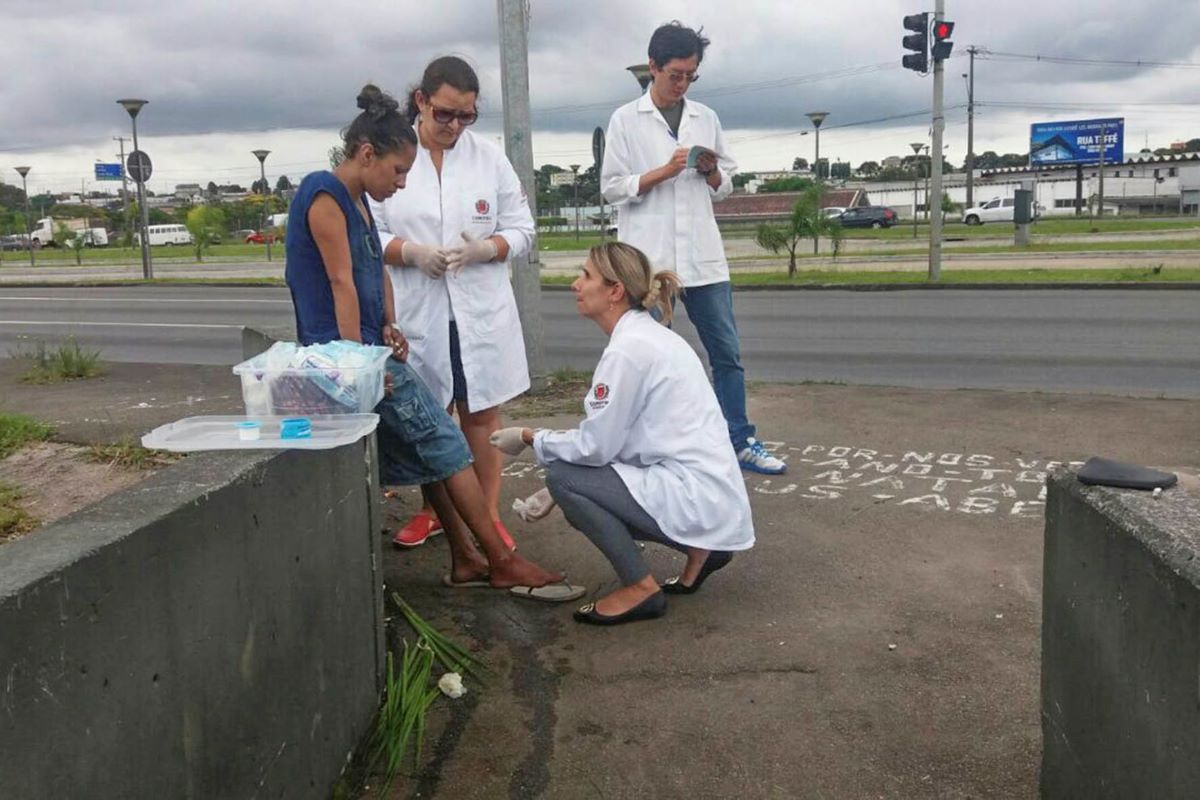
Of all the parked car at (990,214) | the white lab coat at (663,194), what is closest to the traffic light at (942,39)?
the white lab coat at (663,194)

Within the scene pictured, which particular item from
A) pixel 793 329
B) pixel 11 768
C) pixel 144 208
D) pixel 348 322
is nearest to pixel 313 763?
pixel 11 768

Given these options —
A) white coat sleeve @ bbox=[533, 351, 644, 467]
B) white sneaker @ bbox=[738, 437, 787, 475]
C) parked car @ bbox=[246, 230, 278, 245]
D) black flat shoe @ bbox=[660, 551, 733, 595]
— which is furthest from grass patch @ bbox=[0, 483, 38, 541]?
parked car @ bbox=[246, 230, 278, 245]

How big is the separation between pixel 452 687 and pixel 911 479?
10.0 ft

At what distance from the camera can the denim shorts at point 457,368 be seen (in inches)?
182

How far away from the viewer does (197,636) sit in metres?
2.14

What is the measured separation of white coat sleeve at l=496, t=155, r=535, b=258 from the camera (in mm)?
4707

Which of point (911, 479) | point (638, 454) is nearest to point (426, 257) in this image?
point (638, 454)

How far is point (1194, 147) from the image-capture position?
10294cm

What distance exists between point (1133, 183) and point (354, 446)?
8542cm

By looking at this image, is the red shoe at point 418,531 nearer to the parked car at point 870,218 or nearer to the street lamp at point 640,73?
the street lamp at point 640,73

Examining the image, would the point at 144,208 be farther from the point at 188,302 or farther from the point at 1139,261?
the point at 1139,261

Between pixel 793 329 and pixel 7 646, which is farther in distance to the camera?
pixel 793 329

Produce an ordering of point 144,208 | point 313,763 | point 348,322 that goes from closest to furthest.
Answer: point 313,763
point 348,322
point 144,208

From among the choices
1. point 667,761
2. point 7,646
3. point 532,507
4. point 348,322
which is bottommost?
point 667,761
